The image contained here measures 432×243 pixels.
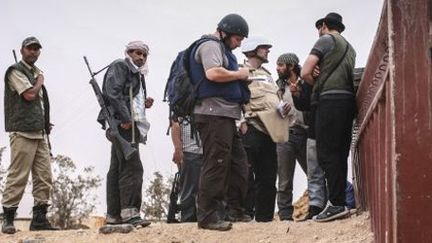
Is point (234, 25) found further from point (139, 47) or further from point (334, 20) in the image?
point (139, 47)

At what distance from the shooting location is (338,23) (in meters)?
5.64

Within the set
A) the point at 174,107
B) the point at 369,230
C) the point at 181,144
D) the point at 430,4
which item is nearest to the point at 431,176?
the point at 430,4

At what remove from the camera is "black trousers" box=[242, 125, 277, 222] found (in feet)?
20.6

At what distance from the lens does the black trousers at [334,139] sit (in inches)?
201

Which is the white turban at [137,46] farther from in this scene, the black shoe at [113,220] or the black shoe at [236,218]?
the black shoe at [236,218]

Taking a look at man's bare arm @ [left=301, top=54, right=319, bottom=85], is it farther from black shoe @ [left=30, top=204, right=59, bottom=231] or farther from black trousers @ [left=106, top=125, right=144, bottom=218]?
black shoe @ [left=30, top=204, right=59, bottom=231]

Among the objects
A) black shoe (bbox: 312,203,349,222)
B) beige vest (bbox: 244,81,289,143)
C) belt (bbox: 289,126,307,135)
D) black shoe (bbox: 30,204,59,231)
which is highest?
beige vest (bbox: 244,81,289,143)

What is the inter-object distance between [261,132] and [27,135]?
7.25 feet

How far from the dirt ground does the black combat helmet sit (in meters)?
1.56

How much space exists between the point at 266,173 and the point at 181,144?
0.95 metres

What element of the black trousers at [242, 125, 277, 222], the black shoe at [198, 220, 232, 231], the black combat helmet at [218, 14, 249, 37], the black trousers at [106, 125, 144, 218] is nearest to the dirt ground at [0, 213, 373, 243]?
the black shoe at [198, 220, 232, 231]

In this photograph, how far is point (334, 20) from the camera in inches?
221

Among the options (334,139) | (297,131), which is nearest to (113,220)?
(297,131)

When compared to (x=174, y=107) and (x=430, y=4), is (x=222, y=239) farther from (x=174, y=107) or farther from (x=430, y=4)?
(x=430, y=4)
